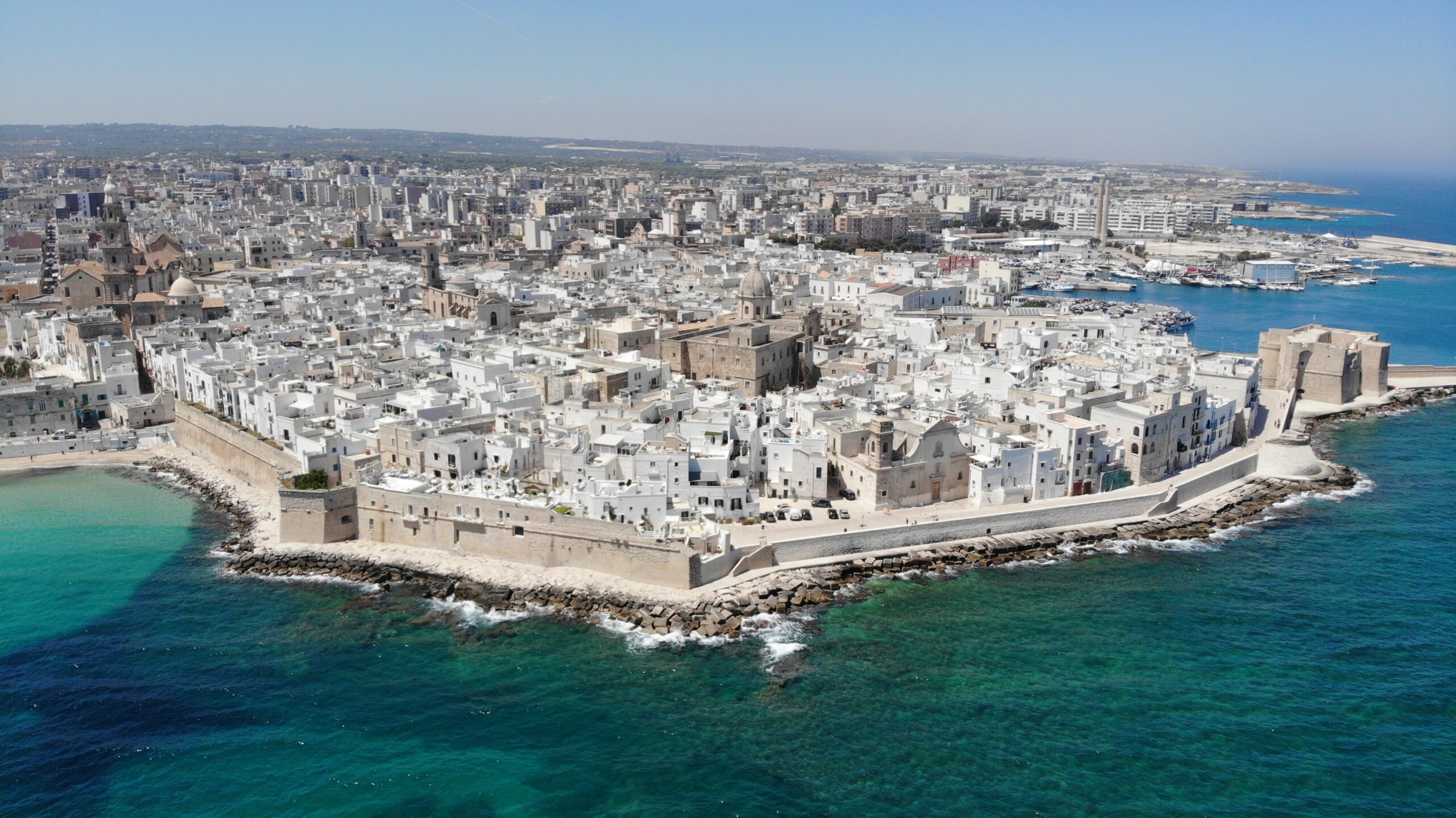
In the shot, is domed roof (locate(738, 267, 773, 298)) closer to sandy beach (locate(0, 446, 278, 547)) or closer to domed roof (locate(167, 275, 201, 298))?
sandy beach (locate(0, 446, 278, 547))

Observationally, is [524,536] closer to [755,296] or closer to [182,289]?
[755,296]

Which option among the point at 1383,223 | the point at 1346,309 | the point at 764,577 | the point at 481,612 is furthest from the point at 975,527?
the point at 1383,223

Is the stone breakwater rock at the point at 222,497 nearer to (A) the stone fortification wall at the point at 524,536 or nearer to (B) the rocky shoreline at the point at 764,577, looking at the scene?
(B) the rocky shoreline at the point at 764,577

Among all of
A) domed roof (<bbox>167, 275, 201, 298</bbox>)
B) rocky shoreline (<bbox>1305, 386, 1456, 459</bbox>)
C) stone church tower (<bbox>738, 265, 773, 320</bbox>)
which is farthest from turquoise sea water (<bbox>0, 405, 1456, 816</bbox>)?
domed roof (<bbox>167, 275, 201, 298</bbox>)

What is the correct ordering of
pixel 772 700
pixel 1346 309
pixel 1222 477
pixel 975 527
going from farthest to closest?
1. pixel 1346 309
2. pixel 1222 477
3. pixel 975 527
4. pixel 772 700

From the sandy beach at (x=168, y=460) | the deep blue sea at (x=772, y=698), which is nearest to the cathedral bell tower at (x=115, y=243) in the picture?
the sandy beach at (x=168, y=460)
